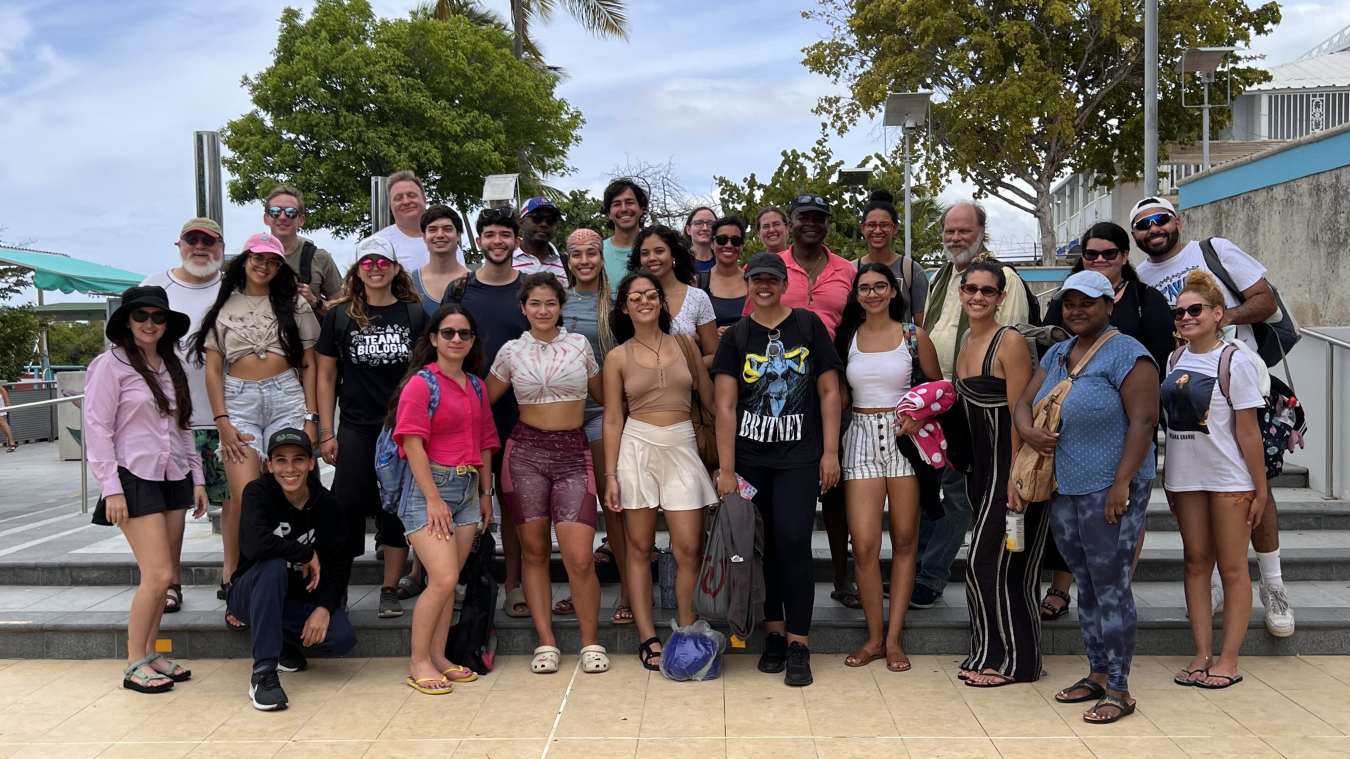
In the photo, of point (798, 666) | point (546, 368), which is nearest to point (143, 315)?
point (546, 368)

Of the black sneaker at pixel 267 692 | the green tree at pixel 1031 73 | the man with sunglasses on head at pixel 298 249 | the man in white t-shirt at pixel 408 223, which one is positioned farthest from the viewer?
the green tree at pixel 1031 73

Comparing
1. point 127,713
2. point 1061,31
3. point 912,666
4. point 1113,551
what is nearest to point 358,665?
point 127,713

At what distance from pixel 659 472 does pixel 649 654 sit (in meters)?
0.88

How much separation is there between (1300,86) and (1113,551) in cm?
4022

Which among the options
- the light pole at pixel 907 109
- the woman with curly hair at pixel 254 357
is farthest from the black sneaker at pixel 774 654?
the light pole at pixel 907 109

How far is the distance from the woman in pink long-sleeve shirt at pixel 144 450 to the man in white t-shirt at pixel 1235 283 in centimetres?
455

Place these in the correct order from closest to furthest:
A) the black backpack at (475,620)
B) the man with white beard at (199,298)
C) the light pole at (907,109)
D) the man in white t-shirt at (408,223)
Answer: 1. the black backpack at (475,620)
2. the man with white beard at (199,298)
3. the man in white t-shirt at (408,223)
4. the light pole at (907,109)

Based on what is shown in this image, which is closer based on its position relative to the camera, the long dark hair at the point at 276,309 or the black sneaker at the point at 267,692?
the black sneaker at the point at 267,692

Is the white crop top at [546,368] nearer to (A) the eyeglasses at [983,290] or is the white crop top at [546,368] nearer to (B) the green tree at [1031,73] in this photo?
(A) the eyeglasses at [983,290]

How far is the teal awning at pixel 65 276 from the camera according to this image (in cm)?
1409

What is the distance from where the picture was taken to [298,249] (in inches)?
228

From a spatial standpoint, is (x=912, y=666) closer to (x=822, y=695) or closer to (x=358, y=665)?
(x=822, y=695)

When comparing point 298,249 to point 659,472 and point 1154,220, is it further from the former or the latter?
point 1154,220

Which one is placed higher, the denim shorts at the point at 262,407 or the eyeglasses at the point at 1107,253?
the eyeglasses at the point at 1107,253
